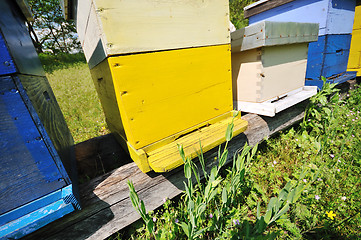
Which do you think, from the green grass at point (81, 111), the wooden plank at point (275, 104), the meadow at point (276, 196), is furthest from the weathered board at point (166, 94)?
the green grass at point (81, 111)

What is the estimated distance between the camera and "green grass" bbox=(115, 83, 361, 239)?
3.32ft

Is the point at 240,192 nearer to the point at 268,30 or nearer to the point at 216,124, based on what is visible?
the point at 216,124

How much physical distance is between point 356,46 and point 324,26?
4.99 feet

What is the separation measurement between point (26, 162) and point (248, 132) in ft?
5.81

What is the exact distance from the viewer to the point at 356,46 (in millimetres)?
2975

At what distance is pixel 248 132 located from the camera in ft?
5.76

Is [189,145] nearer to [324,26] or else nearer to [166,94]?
[166,94]

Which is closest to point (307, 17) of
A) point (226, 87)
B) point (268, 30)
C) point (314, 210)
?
point (268, 30)

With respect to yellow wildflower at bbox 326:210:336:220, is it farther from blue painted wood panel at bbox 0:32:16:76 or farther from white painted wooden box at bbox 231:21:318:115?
blue painted wood panel at bbox 0:32:16:76

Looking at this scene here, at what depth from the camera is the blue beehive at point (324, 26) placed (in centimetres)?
216

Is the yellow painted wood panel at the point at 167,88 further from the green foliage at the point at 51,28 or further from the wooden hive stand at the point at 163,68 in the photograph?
the green foliage at the point at 51,28

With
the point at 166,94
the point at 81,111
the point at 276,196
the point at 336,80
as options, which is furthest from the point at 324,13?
the point at 81,111

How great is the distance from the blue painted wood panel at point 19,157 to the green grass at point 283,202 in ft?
2.01

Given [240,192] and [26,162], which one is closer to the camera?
[26,162]
